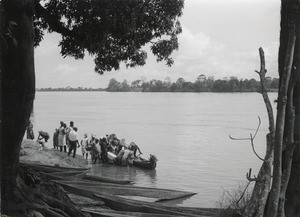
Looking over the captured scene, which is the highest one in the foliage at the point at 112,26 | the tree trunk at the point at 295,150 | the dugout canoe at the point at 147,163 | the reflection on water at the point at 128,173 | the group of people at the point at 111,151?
the foliage at the point at 112,26

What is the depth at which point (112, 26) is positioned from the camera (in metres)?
9.52

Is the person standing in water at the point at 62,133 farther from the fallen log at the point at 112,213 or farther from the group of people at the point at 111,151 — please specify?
the fallen log at the point at 112,213

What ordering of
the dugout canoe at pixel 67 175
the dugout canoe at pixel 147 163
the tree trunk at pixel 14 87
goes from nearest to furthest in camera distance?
the tree trunk at pixel 14 87 < the dugout canoe at pixel 67 175 < the dugout canoe at pixel 147 163

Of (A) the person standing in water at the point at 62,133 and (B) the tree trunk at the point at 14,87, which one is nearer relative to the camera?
(B) the tree trunk at the point at 14,87

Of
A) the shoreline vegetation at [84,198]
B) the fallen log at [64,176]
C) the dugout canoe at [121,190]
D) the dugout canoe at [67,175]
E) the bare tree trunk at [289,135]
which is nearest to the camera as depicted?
the bare tree trunk at [289,135]

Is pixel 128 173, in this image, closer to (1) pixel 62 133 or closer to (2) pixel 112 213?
(1) pixel 62 133

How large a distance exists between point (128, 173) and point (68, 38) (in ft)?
48.5

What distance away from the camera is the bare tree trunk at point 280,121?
3.67 meters

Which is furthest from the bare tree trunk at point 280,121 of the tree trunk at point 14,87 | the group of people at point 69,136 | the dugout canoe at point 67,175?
the group of people at point 69,136

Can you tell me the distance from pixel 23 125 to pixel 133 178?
15.4 metres

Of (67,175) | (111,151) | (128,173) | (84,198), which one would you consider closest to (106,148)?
(111,151)

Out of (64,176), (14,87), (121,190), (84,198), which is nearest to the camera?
(14,87)

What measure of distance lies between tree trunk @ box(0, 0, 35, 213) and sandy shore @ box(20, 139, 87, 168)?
10.1m

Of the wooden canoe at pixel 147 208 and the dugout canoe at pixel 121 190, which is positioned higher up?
the wooden canoe at pixel 147 208
